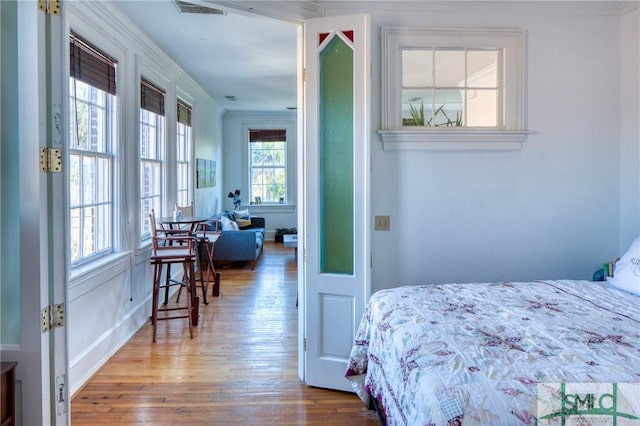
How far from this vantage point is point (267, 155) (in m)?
9.95

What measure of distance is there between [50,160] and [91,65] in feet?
6.75

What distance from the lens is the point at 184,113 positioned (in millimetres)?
6133

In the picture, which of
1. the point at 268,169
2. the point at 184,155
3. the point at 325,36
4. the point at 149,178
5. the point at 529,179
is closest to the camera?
the point at 325,36

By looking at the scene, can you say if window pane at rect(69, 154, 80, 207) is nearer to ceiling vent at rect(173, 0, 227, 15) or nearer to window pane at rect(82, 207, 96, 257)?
window pane at rect(82, 207, 96, 257)

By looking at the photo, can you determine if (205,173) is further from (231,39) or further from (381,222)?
(381,222)

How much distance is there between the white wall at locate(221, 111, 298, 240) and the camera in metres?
9.71

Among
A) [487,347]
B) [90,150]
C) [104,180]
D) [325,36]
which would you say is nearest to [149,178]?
[104,180]

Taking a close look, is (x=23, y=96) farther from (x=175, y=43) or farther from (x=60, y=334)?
(x=175, y=43)

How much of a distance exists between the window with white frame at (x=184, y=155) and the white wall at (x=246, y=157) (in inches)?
128

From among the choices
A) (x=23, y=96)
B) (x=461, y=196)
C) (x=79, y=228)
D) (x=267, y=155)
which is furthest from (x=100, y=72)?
(x=267, y=155)

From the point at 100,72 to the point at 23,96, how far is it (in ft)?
6.97

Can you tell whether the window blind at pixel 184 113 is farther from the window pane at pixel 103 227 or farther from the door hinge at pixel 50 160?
the door hinge at pixel 50 160

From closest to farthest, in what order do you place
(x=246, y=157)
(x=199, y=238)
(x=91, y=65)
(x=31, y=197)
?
(x=31, y=197) → (x=91, y=65) → (x=199, y=238) → (x=246, y=157)

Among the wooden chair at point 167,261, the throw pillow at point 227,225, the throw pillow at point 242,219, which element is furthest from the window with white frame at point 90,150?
the throw pillow at point 242,219
